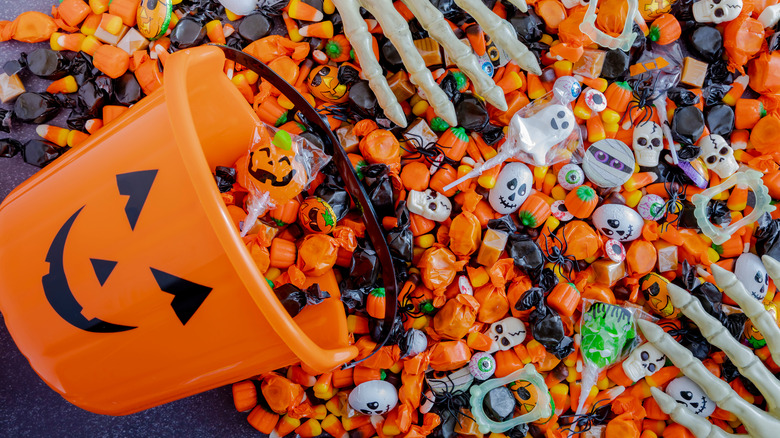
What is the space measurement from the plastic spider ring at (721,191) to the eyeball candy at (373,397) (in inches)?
40.0

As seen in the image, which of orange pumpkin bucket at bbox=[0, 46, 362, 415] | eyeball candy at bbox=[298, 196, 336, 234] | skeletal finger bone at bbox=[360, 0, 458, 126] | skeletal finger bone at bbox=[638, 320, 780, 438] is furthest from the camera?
eyeball candy at bbox=[298, 196, 336, 234]

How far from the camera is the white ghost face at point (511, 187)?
5.03 feet

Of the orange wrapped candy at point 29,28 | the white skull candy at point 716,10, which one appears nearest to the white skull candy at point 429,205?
the white skull candy at point 716,10

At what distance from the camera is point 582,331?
1.54m

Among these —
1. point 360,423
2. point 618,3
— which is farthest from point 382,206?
point 618,3

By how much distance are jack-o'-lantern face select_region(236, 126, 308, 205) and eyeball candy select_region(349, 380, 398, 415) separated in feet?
1.90

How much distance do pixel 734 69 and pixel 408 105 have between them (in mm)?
1020

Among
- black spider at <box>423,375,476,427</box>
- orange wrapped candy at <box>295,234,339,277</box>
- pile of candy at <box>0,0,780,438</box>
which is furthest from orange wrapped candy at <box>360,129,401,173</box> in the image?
black spider at <box>423,375,476,427</box>

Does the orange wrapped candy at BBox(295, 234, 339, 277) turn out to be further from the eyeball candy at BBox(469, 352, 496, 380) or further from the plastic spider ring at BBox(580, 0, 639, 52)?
the plastic spider ring at BBox(580, 0, 639, 52)

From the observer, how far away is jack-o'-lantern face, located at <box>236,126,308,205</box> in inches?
49.7

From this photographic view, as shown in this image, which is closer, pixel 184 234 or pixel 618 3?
pixel 184 234

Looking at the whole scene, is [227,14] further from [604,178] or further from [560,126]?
[604,178]

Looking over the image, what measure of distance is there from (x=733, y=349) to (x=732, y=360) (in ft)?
0.11

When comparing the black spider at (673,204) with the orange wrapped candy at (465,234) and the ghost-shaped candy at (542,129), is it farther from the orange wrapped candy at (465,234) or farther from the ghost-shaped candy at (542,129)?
the orange wrapped candy at (465,234)
